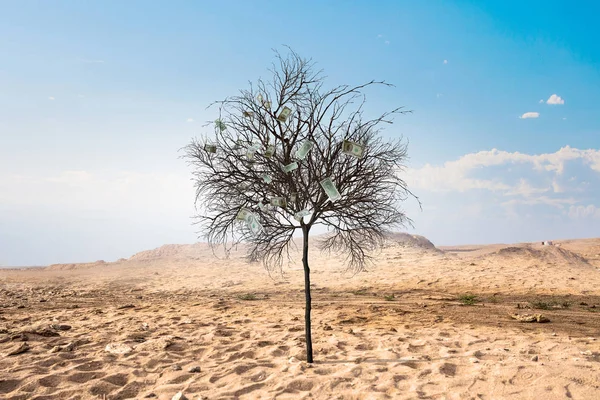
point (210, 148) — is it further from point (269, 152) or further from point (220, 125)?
point (269, 152)

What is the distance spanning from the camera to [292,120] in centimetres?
607

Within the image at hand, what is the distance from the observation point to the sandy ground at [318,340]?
5.06 m

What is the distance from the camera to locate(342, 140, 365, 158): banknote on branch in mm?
5473

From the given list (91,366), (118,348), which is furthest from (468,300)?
(91,366)

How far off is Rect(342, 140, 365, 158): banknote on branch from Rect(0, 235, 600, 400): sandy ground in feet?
10.5

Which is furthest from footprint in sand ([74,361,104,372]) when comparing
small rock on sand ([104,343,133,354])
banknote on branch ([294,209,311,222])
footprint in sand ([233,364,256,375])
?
banknote on branch ([294,209,311,222])

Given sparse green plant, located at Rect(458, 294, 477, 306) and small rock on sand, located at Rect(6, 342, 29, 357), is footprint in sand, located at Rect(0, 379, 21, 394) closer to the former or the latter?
small rock on sand, located at Rect(6, 342, 29, 357)

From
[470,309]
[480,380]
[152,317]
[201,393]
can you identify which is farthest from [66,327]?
[470,309]

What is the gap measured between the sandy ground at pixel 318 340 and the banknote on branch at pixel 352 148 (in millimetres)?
3205

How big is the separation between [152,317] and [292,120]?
6892 mm

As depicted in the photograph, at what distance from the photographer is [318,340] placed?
7.46 m

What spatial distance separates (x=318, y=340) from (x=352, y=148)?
4083mm

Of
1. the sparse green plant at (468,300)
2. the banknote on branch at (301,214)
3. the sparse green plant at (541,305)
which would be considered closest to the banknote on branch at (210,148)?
the banknote on branch at (301,214)

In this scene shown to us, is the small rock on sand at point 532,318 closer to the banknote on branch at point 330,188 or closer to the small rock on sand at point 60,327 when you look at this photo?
the banknote on branch at point 330,188
